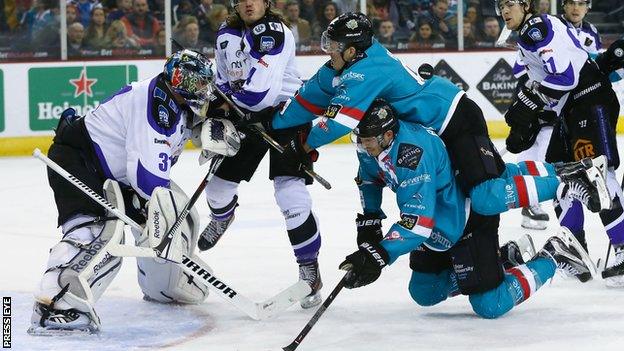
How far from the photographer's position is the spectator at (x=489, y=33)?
9.89 m

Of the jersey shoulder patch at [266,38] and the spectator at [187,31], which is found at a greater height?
the jersey shoulder patch at [266,38]

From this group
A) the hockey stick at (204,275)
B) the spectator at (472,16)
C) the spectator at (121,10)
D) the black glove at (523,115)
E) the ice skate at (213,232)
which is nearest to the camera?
the hockey stick at (204,275)

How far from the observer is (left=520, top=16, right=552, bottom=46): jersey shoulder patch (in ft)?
16.0

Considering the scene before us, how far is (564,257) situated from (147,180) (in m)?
1.53

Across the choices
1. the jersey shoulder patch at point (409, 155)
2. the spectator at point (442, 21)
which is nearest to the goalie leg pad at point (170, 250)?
the jersey shoulder patch at point (409, 155)

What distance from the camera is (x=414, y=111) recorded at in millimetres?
4289

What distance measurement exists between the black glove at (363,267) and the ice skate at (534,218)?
238 cm

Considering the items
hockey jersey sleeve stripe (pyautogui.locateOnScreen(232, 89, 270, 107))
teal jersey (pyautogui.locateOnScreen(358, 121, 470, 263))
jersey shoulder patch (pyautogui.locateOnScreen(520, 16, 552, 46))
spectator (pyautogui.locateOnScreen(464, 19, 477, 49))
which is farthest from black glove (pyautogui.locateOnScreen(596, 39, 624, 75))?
spectator (pyautogui.locateOnScreen(464, 19, 477, 49))

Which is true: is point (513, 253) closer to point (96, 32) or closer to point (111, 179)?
point (111, 179)

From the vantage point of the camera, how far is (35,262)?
546cm

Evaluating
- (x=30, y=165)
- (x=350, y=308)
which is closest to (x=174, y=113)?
(x=350, y=308)

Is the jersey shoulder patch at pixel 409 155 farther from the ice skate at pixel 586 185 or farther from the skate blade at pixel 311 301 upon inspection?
the skate blade at pixel 311 301

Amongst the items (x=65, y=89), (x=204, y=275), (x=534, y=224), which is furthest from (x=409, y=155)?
(x=65, y=89)

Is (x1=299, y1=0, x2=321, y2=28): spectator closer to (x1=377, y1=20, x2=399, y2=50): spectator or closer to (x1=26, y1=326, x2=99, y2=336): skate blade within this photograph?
(x1=377, y1=20, x2=399, y2=50): spectator
